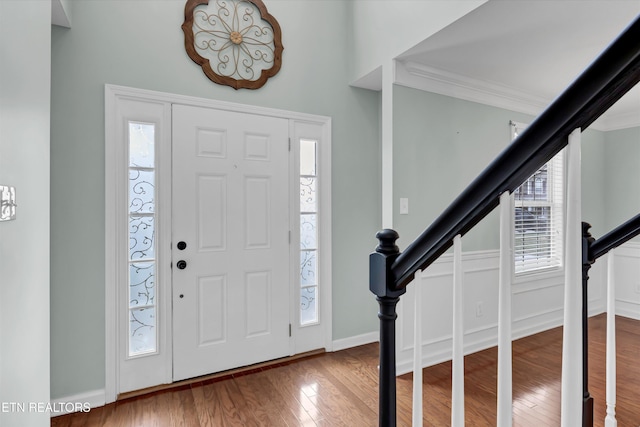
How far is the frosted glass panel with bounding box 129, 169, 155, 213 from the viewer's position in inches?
A: 87.1

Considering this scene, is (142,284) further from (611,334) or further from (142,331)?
(611,334)

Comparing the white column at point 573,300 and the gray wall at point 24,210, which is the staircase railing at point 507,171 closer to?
the white column at point 573,300

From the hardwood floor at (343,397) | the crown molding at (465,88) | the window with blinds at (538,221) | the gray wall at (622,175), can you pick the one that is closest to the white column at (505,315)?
the hardwood floor at (343,397)

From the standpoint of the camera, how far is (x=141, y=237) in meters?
2.25

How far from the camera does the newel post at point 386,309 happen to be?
865 millimetres

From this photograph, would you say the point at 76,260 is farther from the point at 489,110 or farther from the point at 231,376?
the point at 489,110

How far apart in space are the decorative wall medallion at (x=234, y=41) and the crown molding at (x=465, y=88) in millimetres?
1040

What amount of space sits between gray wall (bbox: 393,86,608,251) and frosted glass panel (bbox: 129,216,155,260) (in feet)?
5.80

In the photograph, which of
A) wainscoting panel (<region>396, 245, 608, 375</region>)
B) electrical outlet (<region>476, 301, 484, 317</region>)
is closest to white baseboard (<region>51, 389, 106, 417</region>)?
wainscoting panel (<region>396, 245, 608, 375</region>)

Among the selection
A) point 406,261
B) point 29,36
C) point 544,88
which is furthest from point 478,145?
point 29,36

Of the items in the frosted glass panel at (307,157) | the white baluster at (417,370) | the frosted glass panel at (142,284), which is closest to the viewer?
the white baluster at (417,370)

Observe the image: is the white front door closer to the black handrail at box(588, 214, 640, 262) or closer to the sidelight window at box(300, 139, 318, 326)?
the sidelight window at box(300, 139, 318, 326)

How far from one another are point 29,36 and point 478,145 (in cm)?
303

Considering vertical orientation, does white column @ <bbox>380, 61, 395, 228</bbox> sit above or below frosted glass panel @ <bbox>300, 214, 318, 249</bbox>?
above
